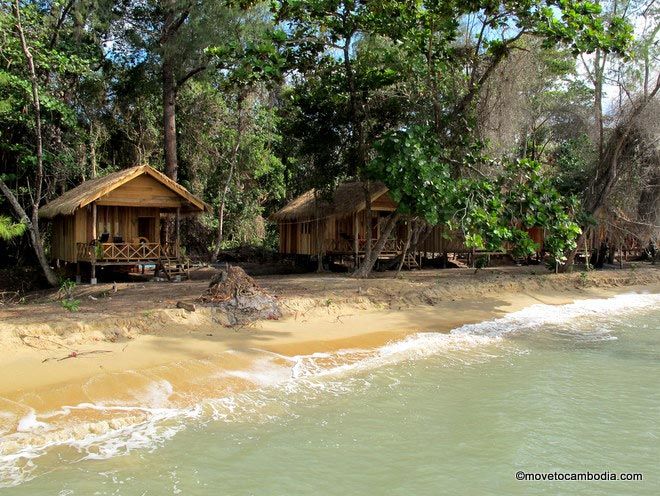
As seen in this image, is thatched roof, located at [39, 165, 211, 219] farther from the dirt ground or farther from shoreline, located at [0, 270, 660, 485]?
shoreline, located at [0, 270, 660, 485]

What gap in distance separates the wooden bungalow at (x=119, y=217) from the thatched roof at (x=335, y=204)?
4205 mm

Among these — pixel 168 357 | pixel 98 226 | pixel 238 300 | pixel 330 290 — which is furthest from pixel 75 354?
pixel 98 226

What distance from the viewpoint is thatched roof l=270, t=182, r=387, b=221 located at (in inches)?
720

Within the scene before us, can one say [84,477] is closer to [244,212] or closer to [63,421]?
[63,421]

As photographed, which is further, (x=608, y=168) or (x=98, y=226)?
(x=608, y=168)

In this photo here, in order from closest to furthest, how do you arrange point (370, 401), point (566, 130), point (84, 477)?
1. point (84, 477)
2. point (370, 401)
3. point (566, 130)

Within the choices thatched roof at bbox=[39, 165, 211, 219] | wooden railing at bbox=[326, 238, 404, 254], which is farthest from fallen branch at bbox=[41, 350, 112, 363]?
wooden railing at bbox=[326, 238, 404, 254]

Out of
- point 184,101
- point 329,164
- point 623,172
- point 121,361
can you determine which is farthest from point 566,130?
point 121,361

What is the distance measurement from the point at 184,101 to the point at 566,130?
15241mm

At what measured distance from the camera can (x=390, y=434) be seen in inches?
227

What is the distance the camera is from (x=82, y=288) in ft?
47.0

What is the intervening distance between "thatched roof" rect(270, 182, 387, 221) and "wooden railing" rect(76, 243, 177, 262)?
535cm

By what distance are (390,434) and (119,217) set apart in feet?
49.5

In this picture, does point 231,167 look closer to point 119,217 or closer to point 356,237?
point 119,217
